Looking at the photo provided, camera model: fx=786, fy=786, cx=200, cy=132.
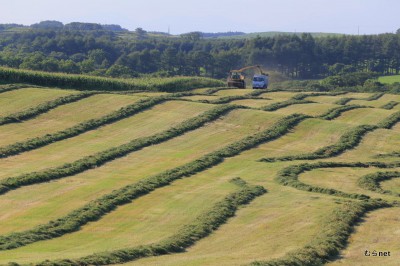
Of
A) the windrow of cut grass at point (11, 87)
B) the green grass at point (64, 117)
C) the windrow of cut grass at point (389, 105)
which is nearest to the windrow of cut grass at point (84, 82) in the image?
the windrow of cut grass at point (11, 87)

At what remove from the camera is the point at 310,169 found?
148 ft

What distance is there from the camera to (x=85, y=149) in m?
48.7

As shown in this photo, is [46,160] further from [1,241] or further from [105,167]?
[1,241]

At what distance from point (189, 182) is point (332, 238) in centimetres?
1328

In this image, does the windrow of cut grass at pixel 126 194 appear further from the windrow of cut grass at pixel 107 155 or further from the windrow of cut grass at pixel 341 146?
the windrow of cut grass at pixel 107 155

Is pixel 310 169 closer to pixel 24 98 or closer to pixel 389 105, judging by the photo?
pixel 24 98

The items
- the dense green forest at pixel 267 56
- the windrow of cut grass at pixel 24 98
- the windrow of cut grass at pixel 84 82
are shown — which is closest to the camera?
the windrow of cut grass at pixel 24 98

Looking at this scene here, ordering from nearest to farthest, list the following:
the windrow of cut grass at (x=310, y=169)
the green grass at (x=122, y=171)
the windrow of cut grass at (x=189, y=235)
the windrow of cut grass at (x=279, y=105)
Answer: the windrow of cut grass at (x=189, y=235) < the green grass at (x=122, y=171) < the windrow of cut grass at (x=310, y=169) < the windrow of cut grass at (x=279, y=105)

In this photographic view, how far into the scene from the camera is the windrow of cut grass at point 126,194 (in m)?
30.0

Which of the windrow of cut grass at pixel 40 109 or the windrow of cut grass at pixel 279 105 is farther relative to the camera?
the windrow of cut grass at pixel 279 105

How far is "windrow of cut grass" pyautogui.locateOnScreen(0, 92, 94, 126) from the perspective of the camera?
184 ft

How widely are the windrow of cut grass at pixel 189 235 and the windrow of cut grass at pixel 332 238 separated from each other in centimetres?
419

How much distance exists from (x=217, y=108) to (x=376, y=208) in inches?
1073

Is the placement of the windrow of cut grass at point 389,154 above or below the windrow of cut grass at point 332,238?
below
